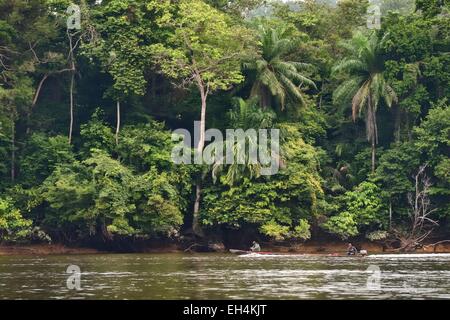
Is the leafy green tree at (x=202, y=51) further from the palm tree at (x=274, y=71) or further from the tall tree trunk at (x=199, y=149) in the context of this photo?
the palm tree at (x=274, y=71)

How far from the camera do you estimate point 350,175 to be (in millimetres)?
50594

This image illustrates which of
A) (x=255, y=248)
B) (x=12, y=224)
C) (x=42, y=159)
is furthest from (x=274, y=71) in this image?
(x=12, y=224)

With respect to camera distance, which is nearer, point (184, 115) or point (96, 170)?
point (96, 170)

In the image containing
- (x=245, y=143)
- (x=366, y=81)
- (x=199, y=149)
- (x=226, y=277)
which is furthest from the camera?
(x=366, y=81)

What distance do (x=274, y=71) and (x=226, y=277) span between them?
19616 mm

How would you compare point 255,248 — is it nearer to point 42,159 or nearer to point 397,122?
point 42,159

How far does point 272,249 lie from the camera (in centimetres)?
4728

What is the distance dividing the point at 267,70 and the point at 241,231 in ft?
26.7

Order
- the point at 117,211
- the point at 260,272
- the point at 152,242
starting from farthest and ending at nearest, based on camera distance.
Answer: the point at 152,242
the point at 117,211
the point at 260,272

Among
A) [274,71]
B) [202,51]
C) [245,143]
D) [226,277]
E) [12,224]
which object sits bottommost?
[226,277]

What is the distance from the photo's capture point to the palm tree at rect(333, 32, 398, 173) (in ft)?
162
